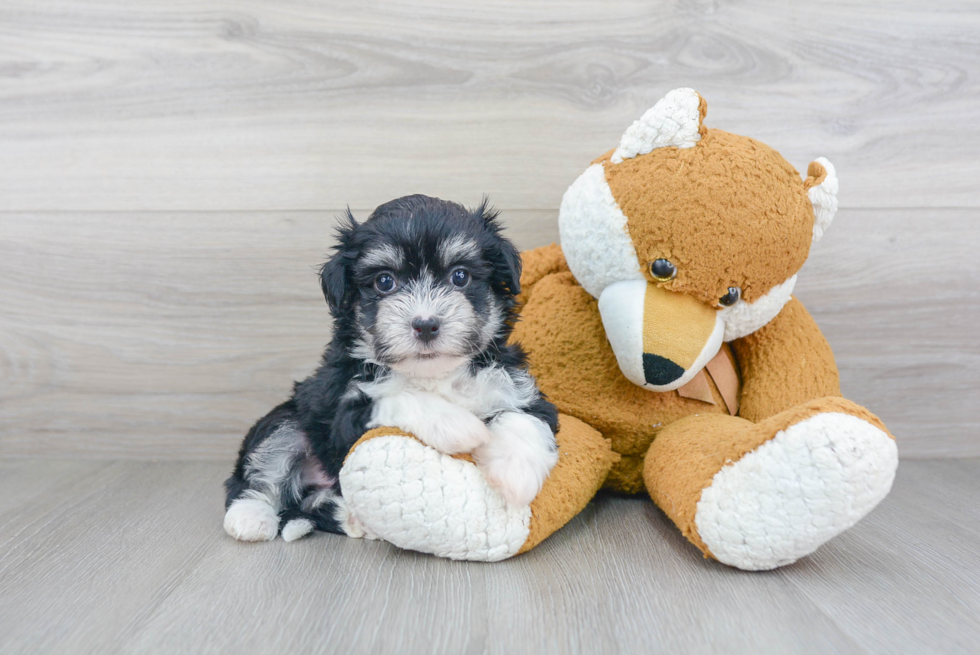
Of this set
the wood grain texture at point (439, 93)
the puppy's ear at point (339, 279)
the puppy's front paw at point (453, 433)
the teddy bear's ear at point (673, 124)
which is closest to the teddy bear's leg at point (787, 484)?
the puppy's front paw at point (453, 433)

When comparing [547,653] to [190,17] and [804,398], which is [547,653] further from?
[190,17]

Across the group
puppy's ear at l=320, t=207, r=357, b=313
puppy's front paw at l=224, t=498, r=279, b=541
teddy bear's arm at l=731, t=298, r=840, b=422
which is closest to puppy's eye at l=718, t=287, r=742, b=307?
teddy bear's arm at l=731, t=298, r=840, b=422

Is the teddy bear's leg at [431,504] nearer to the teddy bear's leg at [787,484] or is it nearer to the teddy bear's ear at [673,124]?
the teddy bear's leg at [787,484]

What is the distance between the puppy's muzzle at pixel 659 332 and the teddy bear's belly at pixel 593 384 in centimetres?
16

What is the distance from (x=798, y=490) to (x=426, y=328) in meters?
0.77

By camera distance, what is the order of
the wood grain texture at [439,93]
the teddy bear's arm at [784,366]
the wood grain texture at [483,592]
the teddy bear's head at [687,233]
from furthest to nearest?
the wood grain texture at [439,93]
the teddy bear's arm at [784,366]
the teddy bear's head at [687,233]
the wood grain texture at [483,592]

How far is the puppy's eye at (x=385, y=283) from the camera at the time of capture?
1455mm

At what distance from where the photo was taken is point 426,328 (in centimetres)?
136

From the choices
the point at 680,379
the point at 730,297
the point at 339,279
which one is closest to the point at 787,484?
the point at 680,379

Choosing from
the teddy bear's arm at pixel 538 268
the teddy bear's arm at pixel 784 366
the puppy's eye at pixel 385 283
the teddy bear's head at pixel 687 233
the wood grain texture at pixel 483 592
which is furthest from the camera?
the teddy bear's arm at pixel 538 268

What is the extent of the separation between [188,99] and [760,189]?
174 centimetres

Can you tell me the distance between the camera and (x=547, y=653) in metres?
1.13

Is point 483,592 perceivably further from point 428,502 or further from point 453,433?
point 453,433

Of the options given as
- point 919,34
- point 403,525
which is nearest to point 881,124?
point 919,34
